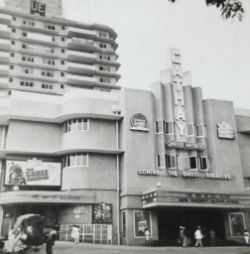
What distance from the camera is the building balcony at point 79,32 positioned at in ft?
233

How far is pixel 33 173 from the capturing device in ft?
108

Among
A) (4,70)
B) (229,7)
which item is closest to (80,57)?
(4,70)

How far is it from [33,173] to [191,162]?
48.7ft

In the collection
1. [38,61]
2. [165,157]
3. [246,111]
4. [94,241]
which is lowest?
[94,241]

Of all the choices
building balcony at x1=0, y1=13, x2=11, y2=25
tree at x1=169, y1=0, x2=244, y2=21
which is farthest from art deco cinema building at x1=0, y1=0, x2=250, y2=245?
building balcony at x1=0, y1=13, x2=11, y2=25

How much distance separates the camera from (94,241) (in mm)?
29047

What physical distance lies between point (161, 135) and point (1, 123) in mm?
15213

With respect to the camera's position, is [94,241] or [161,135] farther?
[161,135]

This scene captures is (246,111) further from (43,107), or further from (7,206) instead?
(7,206)

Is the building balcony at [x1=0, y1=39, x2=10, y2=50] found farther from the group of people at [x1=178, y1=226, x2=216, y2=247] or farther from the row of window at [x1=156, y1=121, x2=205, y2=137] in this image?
the group of people at [x1=178, y1=226, x2=216, y2=247]

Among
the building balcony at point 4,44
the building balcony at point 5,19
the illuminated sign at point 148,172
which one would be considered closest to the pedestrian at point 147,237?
the illuminated sign at point 148,172

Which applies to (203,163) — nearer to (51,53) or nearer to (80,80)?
(80,80)

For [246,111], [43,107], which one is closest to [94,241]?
[43,107]

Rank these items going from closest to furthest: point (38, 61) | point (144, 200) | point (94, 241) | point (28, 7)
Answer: point (94, 241) < point (144, 200) < point (38, 61) < point (28, 7)
